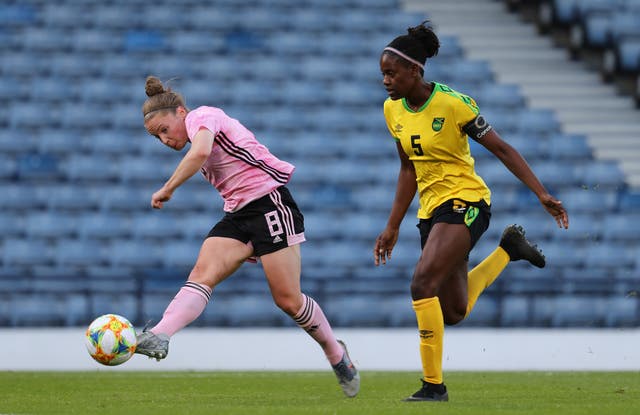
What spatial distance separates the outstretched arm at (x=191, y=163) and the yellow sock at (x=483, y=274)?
1.79 meters

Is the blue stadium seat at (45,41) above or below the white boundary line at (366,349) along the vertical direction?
above

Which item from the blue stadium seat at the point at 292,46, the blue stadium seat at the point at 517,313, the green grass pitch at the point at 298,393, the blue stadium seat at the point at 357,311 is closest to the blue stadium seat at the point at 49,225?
the blue stadium seat at the point at 357,311

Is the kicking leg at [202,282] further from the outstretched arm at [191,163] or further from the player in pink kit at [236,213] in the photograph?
the outstretched arm at [191,163]

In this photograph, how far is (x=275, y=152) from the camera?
1391cm

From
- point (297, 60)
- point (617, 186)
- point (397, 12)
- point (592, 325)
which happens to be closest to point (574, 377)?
point (592, 325)

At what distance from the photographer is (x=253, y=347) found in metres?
10.6

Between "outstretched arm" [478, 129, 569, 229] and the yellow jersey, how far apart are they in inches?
5.9

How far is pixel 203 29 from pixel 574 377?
8.53 meters

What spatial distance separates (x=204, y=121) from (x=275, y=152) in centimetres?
763

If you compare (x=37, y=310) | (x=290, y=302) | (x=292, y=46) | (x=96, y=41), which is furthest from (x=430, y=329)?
(x=96, y=41)

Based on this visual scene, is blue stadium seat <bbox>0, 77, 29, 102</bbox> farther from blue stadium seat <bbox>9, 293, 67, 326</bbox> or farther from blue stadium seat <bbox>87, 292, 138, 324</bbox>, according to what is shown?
blue stadium seat <bbox>87, 292, 138, 324</bbox>

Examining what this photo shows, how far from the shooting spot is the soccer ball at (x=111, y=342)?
5.92 metres

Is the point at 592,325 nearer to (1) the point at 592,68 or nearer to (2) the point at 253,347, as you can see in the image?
(2) the point at 253,347

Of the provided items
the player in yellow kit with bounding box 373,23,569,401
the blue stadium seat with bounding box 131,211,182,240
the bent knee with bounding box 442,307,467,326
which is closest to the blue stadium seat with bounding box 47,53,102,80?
the blue stadium seat with bounding box 131,211,182,240
